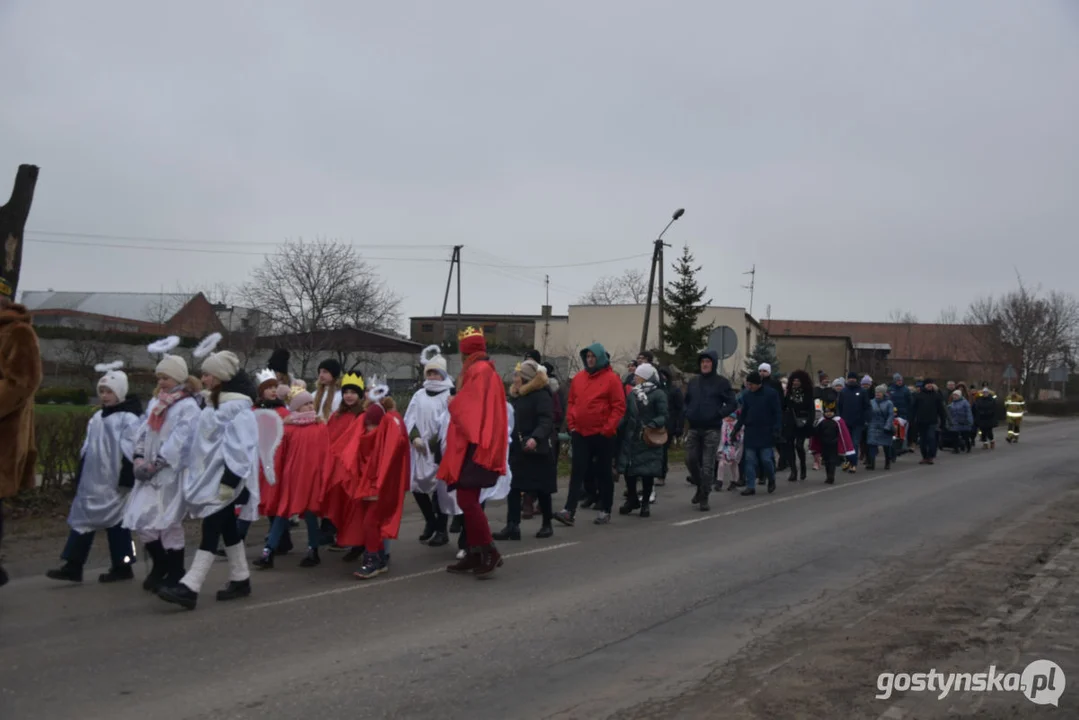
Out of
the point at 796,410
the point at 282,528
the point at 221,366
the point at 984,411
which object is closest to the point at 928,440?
the point at 796,410

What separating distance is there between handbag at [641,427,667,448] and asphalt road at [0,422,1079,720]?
4.33 feet

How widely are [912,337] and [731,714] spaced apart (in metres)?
115

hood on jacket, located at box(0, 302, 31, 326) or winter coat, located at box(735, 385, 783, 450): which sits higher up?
hood on jacket, located at box(0, 302, 31, 326)

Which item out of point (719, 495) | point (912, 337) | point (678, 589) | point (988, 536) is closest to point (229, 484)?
point (678, 589)

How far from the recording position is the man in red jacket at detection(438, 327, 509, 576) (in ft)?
29.4

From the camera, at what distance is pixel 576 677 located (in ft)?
20.0

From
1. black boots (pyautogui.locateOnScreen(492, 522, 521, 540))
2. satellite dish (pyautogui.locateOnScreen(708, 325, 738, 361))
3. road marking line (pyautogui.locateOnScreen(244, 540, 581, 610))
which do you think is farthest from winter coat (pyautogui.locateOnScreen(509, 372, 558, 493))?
satellite dish (pyautogui.locateOnScreen(708, 325, 738, 361))

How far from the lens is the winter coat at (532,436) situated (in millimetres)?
10859

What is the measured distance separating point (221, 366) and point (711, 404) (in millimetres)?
8243

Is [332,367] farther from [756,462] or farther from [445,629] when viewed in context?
[756,462]

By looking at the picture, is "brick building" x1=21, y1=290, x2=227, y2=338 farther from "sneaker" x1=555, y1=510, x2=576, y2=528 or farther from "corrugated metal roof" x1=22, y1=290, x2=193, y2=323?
"sneaker" x1=555, y1=510, x2=576, y2=528

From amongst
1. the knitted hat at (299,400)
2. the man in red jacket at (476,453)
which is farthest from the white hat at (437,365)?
the man in red jacket at (476,453)

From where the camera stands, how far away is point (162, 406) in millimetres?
7918

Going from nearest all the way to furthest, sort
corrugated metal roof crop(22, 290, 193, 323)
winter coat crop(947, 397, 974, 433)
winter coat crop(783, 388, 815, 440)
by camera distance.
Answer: winter coat crop(783, 388, 815, 440)
winter coat crop(947, 397, 974, 433)
corrugated metal roof crop(22, 290, 193, 323)
